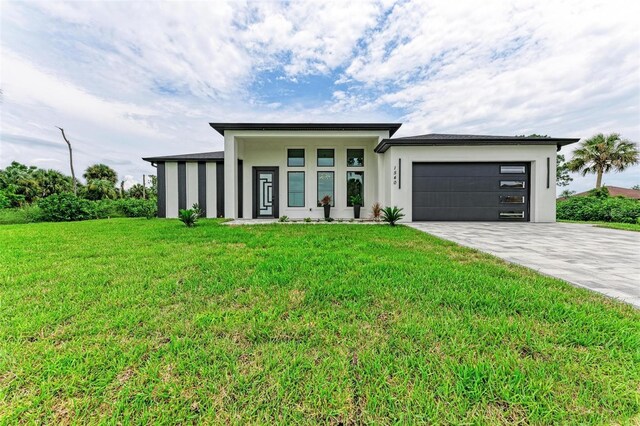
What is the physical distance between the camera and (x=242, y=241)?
4793 millimetres

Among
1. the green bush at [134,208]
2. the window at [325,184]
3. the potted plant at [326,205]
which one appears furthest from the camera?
the green bush at [134,208]

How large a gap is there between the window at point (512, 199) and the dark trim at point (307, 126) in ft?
15.7

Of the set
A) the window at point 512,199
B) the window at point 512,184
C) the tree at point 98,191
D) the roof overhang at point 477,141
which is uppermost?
the roof overhang at point 477,141

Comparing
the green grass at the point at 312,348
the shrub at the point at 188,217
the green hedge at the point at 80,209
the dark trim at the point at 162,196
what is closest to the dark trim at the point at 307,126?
the dark trim at the point at 162,196

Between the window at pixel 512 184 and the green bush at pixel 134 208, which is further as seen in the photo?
the green bush at pixel 134 208

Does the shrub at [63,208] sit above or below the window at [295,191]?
below

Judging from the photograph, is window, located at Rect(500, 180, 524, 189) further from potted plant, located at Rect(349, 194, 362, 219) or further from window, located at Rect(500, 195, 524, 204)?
potted plant, located at Rect(349, 194, 362, 219)

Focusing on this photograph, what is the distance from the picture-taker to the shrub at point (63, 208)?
10516 millimetres

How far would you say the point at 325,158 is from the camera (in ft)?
36.4

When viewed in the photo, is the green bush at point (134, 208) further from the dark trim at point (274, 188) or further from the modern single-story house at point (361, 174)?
the dark trim at point (274, 188)

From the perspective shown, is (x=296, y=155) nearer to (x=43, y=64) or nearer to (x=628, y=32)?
(x=43, y=64)

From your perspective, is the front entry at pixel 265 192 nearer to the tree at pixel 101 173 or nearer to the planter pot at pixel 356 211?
the planter pot at pixel 356 211

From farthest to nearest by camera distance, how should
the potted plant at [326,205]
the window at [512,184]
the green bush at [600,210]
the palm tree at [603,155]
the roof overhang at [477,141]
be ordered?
the palm tree at [603,155] → the potted plant at [326,205] → the green bush at [600,210] → the window at [512,184] → the roof overhang at [477,141]

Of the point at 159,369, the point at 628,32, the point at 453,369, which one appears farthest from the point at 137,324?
the point at 628,32
